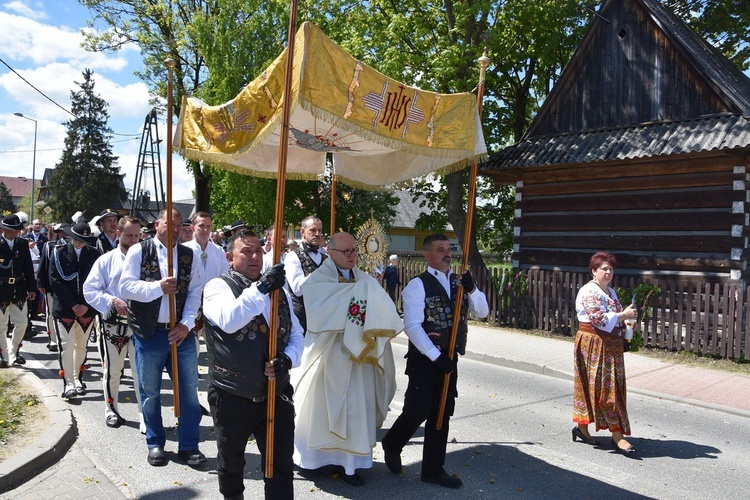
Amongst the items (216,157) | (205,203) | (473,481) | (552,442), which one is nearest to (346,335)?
(473,481)

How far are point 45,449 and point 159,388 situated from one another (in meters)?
1.07

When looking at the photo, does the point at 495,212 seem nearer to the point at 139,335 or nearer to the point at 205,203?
the point at 205,203

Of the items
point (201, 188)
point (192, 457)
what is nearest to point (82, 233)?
point (192, 457)

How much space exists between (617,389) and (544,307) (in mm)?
7464

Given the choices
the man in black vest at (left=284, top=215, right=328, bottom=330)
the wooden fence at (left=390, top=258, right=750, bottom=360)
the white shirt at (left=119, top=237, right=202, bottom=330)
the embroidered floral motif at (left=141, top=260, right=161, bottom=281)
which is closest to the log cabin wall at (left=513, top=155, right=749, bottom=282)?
the wooden fence at (left=390, top=258, right=750, bottom=360)

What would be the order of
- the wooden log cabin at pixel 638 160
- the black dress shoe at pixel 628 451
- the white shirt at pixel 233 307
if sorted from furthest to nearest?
the wooden log cabin at pixel 638 160, the black dress shoe at pixel 628 451, the white shirt at pixel 233 307

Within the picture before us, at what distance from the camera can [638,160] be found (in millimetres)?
12039

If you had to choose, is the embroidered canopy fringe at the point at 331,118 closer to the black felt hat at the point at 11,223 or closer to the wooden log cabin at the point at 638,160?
the black felt hat at the point at 11,223

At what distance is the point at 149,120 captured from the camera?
11891mm

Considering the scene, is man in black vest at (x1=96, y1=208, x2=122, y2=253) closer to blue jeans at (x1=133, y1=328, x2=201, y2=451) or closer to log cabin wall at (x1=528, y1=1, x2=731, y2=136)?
blue jeans at (x1=133, y1=328, x2=201, y2=451)

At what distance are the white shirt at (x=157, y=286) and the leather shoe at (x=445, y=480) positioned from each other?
2280 millimetres

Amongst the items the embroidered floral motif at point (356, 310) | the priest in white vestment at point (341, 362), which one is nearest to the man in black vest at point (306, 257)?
the priest in white vestment at point (341, 362)

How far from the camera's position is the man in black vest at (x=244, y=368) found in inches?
134

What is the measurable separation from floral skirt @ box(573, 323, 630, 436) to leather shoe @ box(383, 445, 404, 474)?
1.91m
